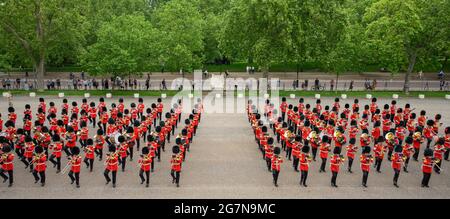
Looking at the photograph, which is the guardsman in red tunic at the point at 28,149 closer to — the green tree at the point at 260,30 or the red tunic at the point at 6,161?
the red tunic at the point at 6,161

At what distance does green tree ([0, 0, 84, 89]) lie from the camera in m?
38.6

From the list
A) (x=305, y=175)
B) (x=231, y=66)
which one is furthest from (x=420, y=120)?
(x=231, y=66)

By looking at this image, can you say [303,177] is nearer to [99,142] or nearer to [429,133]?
[429,133]

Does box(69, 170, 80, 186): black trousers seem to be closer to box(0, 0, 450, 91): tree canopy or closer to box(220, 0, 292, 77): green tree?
box(0, 0, 450, 91): tree canopy

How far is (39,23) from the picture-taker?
39.4 meters

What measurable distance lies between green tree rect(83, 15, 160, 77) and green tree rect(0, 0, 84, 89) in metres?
3.37

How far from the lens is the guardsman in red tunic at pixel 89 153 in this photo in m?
16.3

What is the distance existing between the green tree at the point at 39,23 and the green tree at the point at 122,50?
3.37 meters

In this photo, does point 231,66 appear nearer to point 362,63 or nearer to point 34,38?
point 362,63

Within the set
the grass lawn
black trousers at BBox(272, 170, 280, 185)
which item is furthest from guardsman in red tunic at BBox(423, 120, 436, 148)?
the grass lawn

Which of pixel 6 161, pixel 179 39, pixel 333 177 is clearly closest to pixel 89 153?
pixel 6 161

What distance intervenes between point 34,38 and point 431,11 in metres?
37.8

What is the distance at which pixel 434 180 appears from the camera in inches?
Answer: 640

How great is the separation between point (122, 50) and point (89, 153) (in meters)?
22.8
